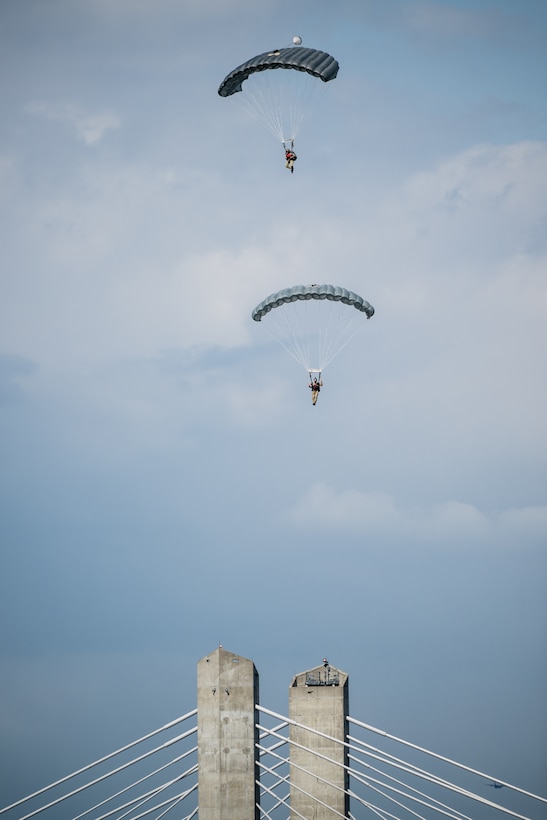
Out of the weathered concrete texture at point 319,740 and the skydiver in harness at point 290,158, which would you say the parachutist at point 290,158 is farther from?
the weathered concrete texture at point 319,740

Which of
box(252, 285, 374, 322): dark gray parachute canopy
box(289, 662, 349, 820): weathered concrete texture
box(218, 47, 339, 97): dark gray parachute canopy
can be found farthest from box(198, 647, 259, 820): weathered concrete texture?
box(218, 47, 339, 97): dark gray parachute canopy

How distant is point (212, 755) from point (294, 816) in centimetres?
1269

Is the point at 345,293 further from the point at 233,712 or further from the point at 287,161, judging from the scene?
the point at 233,712

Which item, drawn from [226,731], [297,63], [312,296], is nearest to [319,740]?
[226,731]

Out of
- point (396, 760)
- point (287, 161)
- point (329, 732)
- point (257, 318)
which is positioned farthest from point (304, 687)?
point (287, 161)

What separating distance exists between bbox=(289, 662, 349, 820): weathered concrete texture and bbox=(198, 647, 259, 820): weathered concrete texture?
7.67 m

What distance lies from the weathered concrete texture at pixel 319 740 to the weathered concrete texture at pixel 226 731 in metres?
7.67

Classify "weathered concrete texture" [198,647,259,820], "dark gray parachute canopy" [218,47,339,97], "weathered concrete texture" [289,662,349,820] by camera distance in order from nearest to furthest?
1. "weathered concrete texture" [198,647,259,820]
2. "weathered concrete texture" [289,662,349,820]
3. "dark gray parachute canopy" [218,47,339,97]

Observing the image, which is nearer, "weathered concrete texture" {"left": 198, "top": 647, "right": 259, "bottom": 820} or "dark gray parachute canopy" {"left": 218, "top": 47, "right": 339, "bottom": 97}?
A: "weathered concrete texture" {"left": 198, "top": 647, "right": 259, "bottom": 820}

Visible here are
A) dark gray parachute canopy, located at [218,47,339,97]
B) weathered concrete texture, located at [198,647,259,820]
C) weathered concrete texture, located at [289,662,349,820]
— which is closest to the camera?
weathered concrete texture, located at [198,647,259,820]

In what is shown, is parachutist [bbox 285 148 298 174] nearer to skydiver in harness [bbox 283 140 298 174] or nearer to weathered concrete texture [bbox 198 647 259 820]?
A: skydiver in harness [bbox 283 140 298 174]

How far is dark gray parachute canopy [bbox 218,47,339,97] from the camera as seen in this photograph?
7631 cm

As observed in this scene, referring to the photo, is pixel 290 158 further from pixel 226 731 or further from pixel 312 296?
pixel 226 731

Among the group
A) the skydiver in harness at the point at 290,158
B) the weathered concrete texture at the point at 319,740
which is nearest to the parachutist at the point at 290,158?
the skydiver in harness at the point at 290,158
